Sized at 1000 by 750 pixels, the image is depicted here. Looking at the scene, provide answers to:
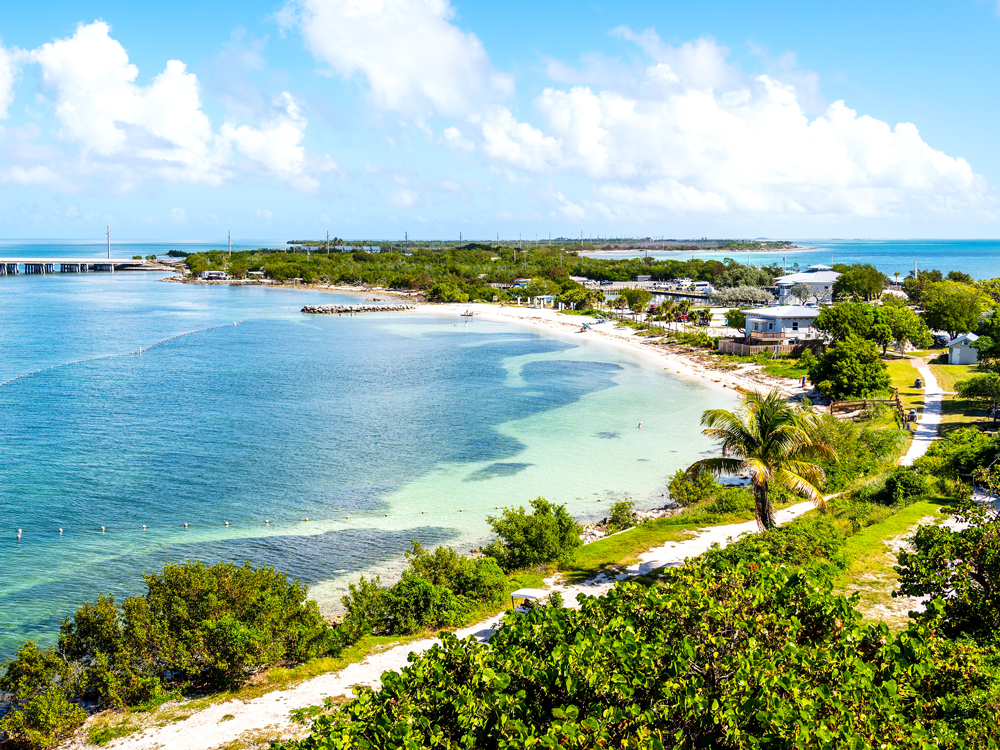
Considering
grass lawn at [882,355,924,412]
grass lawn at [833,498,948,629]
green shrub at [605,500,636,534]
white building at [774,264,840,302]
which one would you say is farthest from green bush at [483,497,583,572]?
white building at [774,264,840,302]

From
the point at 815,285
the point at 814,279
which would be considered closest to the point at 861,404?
the point at 815,285

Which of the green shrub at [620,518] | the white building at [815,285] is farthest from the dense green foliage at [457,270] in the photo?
the green shrub at [620,518]

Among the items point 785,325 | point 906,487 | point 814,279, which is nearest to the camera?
point 906,487

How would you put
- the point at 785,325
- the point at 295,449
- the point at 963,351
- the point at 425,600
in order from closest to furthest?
the point at 425,600
the point at 295,449
the point at 963,351
the point at 785,325

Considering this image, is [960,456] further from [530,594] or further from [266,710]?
[266,710]

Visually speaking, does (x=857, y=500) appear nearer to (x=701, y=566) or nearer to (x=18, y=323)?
(x=701, y=566)

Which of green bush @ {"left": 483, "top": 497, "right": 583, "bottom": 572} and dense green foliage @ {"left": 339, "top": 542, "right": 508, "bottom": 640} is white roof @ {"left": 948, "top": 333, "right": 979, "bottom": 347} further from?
dense green foliage @ {"left": 339, "top": 542, "right": 508, "bottom": 640}

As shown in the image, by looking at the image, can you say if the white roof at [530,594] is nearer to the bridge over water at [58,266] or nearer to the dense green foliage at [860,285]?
the dense green foliage at [860,285]
